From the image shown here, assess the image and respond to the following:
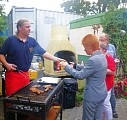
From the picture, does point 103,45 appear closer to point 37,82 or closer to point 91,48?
point 91,48

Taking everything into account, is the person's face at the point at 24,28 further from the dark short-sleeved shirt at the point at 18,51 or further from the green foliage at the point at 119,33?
the green foliage at the point at 119,33

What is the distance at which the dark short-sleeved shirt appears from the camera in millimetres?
3810

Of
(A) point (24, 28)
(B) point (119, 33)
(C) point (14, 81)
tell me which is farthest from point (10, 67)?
(B) point (119, 33)

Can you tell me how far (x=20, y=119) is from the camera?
140 inches

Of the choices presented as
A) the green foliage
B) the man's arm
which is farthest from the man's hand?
the green foliage

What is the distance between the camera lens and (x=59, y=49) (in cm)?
879

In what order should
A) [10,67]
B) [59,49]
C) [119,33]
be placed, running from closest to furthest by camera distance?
[10,67], [119,33], [59,49]

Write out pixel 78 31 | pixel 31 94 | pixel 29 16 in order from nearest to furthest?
pixel 31 94, pixel 29 16, pixel 78 31


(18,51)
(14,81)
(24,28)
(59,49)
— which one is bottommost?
(14,81)

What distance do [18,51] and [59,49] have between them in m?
5.02

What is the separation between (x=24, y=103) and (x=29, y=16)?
34.7 feet

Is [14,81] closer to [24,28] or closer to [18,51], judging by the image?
[18,51]

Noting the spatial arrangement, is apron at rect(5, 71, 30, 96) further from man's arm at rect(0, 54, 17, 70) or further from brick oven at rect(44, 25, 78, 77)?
brick oven at rect(44, 25, 78, 77)

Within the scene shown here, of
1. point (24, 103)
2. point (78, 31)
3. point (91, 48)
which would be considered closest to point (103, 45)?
point (91, 48)
